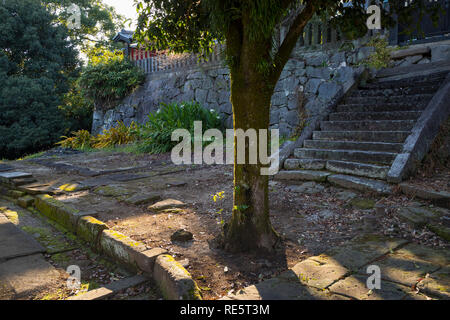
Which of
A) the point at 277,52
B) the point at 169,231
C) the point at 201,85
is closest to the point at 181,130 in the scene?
the point at 201,85

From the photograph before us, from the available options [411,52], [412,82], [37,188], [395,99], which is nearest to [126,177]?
[37,188]

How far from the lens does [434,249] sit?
276cm

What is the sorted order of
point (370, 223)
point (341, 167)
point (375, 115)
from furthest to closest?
point (375, 115) < point (341, 167) < point (370, 223)

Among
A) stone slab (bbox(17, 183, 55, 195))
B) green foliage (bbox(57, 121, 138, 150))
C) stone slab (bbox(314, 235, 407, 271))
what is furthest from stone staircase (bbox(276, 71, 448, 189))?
green foliage (bbox(57, 121, 138, 150))

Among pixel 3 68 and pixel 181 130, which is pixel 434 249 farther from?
pixel 3 68

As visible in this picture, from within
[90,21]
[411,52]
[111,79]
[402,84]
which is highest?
[90,21]

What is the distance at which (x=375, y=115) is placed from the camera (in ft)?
18.5

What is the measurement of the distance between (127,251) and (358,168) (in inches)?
133

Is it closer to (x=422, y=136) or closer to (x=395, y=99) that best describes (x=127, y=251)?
(x=422, y=136)

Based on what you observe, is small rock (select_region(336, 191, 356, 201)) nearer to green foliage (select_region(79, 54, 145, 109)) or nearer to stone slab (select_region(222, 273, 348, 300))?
stone slab (select_region(222, 273, 348, 300))

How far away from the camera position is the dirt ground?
8.70 feet

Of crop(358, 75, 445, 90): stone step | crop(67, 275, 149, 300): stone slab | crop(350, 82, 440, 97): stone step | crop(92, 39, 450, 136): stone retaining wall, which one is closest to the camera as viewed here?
crop(67, 275, 149, 300): stone slab

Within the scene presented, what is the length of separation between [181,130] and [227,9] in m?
Result: 6.29

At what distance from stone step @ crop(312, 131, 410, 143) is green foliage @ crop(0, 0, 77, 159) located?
1220cm
